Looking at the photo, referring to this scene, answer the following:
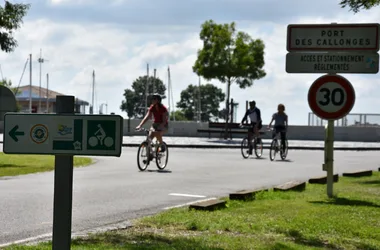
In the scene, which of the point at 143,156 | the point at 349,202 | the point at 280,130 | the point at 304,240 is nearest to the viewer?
the point at 304,240

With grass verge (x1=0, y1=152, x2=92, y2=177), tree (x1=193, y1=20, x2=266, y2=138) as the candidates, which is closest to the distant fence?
tree (x1=193, y1=20, x2=266, y2=138)

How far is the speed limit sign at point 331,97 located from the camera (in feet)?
33.2

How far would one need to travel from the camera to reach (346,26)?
396 inches

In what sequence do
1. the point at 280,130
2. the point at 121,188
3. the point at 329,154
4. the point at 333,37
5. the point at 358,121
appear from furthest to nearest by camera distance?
the point at 358,121 → the point at 280,130 → the point at 121,188 → the point at 329,154 → the point at 333,37

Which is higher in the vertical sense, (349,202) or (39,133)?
(39,133)

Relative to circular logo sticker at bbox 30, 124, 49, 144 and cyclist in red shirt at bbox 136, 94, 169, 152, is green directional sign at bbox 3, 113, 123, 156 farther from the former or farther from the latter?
cyclist in red shirt at bbox 136, 94, 169, 152

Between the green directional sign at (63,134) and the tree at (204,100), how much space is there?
118641 mm

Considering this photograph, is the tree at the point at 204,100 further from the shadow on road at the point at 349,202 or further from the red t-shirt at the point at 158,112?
the shadow on road at the point at 349,202

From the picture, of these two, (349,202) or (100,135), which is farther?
(349,202)

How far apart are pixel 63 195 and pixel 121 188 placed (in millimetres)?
8321

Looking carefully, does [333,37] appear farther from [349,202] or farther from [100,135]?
[100,135]

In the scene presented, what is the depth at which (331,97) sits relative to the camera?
10.2 m

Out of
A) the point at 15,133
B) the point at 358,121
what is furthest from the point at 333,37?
the point at 358,121

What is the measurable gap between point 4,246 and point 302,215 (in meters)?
3.51
